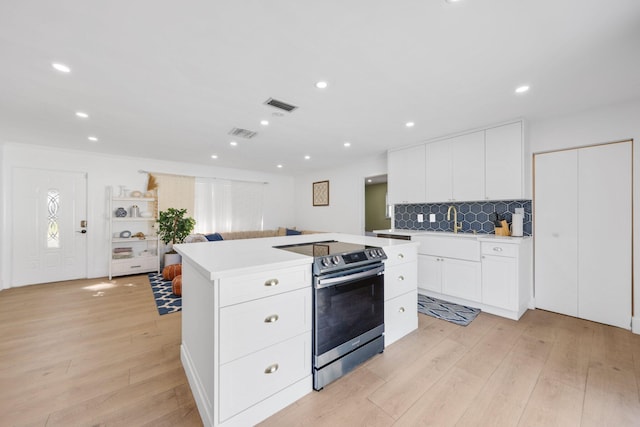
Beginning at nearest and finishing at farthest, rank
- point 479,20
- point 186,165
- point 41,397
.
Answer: point 479,20 < point 41,397 < point 186,165

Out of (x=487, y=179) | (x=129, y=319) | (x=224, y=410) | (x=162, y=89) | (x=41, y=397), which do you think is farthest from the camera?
→ (x=487, y=179)

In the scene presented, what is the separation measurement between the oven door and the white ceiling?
1.57m

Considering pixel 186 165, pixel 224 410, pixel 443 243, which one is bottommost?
pixel 224 410

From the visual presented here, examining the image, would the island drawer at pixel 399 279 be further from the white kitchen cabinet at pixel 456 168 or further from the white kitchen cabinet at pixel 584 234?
the white kitchen cabinet at pixel 584 234

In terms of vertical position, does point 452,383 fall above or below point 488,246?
below

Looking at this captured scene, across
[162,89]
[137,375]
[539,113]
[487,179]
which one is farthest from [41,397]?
[539,113]

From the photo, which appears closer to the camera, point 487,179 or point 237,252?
point 237,252

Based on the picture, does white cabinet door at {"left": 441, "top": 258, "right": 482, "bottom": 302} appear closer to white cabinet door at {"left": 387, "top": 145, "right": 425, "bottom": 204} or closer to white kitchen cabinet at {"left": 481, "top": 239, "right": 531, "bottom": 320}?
white kitchen cabinet at {"left": 481, "top": 239, "right": 531, "bottom": 320}

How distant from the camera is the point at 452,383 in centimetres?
180

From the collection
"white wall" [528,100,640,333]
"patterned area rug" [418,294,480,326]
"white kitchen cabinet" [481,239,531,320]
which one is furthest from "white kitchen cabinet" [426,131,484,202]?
"patterned area rug" [418,294,480,326]

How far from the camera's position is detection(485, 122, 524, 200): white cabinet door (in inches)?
119

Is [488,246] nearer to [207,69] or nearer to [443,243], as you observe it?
[443,243]

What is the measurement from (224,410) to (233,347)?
33 cm

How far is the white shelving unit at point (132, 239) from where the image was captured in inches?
186
